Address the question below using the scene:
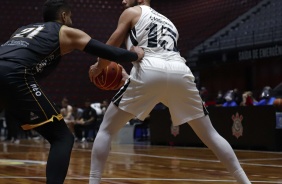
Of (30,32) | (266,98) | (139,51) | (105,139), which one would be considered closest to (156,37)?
(139,51)

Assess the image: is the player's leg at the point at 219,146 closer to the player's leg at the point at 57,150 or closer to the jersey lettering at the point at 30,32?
the player's leg at the point at 57,150

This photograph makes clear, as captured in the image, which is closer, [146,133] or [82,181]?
[82,181]

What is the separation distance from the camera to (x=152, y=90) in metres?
3.81

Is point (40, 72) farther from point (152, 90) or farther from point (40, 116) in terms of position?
point (152, 90)

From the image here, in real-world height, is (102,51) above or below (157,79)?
above

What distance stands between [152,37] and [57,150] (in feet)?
3.77

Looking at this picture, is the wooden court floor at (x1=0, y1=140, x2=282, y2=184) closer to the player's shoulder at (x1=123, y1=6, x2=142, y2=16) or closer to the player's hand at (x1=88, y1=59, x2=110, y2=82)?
the player's hand at (x1=88, y1=59, x2=110, y2=82)

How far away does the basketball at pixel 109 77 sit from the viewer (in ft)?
13.5

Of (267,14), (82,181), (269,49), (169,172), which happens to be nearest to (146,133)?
(269,49)

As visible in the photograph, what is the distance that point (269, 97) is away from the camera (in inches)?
494

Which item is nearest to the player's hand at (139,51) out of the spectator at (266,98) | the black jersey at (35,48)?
the black jersey at (35,48)

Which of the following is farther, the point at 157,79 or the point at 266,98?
the point at 266,98

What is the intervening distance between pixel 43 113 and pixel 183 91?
107 centimetres

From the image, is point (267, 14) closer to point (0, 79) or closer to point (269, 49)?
point (269, 49)
